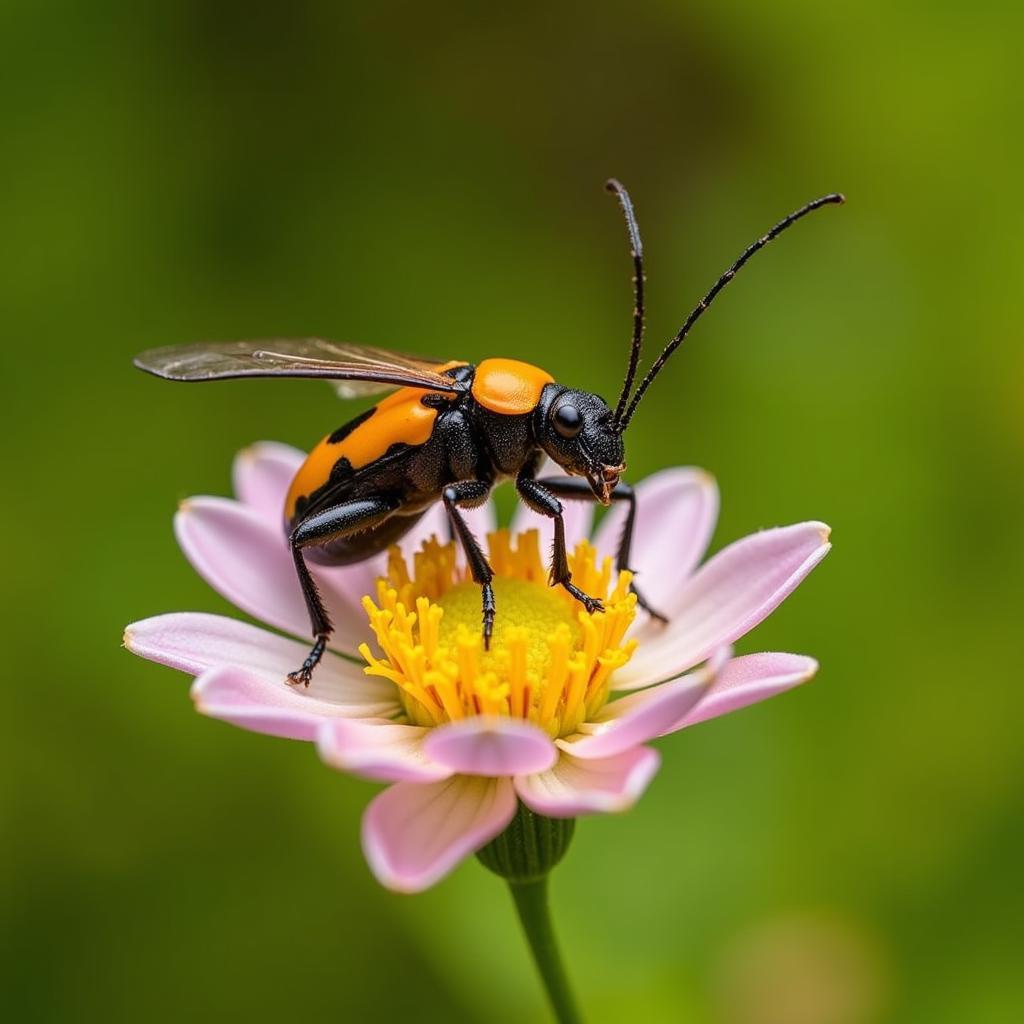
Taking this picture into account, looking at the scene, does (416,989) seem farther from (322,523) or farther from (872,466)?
(872,466)

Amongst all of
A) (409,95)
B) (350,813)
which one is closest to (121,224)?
(409,95)

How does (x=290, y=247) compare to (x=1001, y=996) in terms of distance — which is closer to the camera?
(x=1001, y=996)

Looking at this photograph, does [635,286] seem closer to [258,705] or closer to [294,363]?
[294,363]

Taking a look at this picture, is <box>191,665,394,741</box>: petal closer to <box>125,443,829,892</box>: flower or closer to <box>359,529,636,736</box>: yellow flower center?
<box>125,443,829,892</box>: flower

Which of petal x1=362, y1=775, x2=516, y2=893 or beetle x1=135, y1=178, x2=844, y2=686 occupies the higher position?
beetle x1=135, y1=178, x2=844, y2=686

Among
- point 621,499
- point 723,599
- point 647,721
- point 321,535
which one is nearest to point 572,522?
point 621,499

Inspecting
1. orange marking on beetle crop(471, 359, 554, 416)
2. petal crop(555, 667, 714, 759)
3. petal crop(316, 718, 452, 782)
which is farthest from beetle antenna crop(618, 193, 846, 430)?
petal crop(316, 718, 452, 782)
